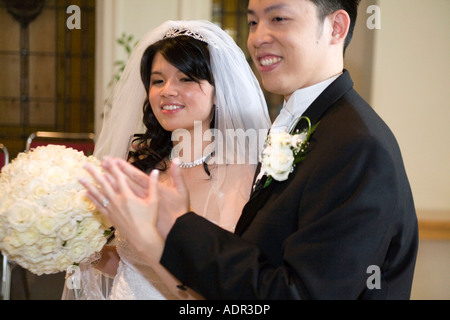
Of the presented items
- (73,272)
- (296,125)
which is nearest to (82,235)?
(73,272)

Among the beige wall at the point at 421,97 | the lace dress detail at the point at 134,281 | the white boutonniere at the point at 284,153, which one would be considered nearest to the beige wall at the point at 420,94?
the beige wall at the point at 421,97

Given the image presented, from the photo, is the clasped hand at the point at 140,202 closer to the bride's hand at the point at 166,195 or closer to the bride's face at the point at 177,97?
the bride's hand at the point at 166,195

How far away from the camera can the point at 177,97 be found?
2.30 m

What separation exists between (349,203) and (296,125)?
0.42 metres

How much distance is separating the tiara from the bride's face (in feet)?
0.43

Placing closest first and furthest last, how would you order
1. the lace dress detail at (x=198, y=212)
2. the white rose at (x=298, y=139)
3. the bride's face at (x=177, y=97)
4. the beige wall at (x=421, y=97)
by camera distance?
the white rose at (x=298, y=139) → the lace dress detail at (x=198, y=212) → the bride's face at (x=177, y=97) → the beige wall at (x=421, y=97)

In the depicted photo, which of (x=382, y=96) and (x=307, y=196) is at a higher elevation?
(x=382, y=96)

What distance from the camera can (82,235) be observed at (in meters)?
1.80

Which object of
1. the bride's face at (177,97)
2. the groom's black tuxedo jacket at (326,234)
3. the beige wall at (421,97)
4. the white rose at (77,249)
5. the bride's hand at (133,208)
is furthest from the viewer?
the beige wall at (421,97)

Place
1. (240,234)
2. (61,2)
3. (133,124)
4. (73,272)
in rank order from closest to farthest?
1. (240,234)
2. (73,272)
3. (133,124)
4. (61,2)

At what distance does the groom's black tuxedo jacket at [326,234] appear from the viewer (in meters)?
1.22

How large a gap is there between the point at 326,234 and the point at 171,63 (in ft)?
4.54

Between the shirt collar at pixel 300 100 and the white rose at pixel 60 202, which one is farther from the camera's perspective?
the white rose at pixel 60 202
